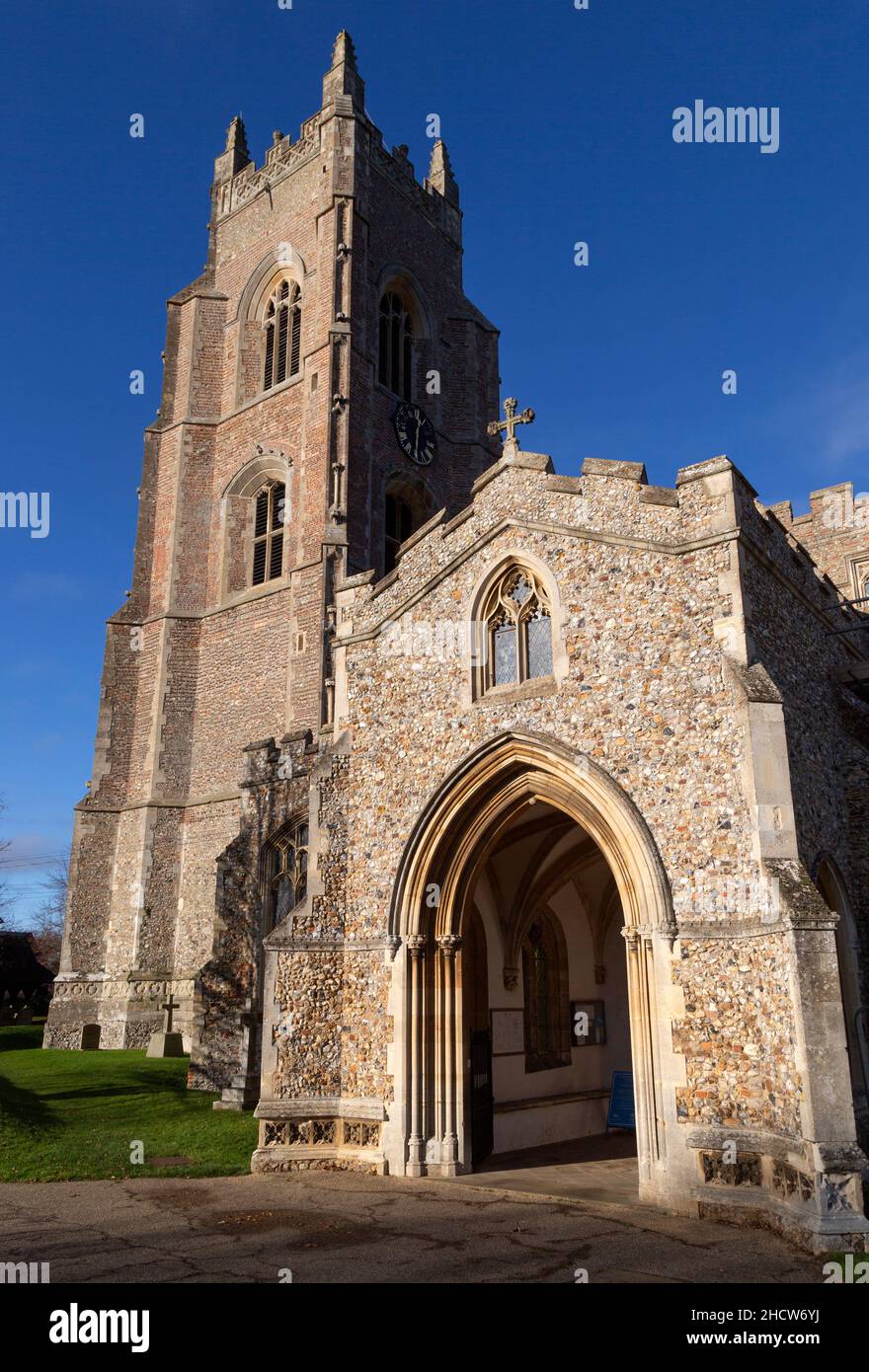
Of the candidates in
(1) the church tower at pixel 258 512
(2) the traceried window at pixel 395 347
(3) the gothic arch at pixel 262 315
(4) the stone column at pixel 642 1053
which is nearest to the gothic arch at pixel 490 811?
(4) the stone column at pixel 642 1053

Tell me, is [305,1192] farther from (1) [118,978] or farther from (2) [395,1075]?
(1) [118,978]

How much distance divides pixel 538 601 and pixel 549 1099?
791 centimetres

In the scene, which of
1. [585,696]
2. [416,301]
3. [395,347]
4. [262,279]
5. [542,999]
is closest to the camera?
[585,696]

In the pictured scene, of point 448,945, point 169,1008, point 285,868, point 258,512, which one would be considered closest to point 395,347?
point 258,512

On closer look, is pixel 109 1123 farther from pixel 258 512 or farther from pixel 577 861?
pixel 258 512

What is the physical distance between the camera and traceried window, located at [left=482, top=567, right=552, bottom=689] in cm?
1190

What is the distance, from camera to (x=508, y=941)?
14.7m

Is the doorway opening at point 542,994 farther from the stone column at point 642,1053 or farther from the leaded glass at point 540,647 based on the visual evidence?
the stone column at point 642,1053

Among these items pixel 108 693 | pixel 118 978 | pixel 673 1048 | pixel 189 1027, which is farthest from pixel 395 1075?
pixel 108 693

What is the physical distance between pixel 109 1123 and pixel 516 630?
8.93 m

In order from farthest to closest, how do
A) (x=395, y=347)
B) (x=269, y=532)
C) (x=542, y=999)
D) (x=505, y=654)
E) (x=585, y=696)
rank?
(x=395, y=347)
(x=269, y=532)
(x=542, y=999)
(x=505, y=654)
(x=585, y=696)

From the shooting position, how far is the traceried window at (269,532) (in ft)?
88.8

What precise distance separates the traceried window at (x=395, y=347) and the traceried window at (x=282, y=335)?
262 cm
